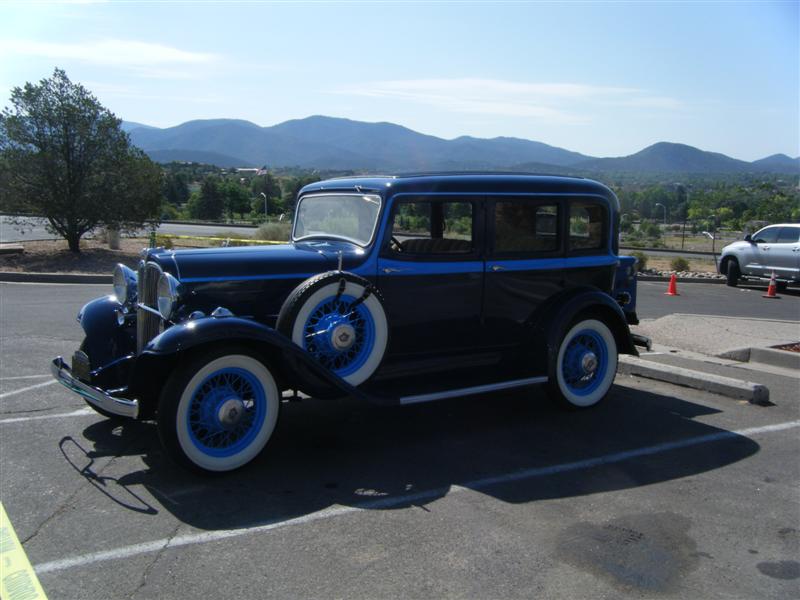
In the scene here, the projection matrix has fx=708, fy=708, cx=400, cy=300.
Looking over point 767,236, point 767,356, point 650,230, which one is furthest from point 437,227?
point 650,230

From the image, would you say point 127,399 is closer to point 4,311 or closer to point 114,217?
point 4,311

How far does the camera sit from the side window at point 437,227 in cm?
562

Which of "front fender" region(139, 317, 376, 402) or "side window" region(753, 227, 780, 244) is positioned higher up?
"side window" region(753, 227, 780, 244)

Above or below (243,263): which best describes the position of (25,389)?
below

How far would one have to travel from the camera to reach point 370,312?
16.7ft

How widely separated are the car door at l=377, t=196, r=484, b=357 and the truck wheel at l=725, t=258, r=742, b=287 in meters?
15.2

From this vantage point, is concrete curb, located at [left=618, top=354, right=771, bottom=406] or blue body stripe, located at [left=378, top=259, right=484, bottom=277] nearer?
blue body stripe, located at [left=378, top=259, right=484, bottom=277]

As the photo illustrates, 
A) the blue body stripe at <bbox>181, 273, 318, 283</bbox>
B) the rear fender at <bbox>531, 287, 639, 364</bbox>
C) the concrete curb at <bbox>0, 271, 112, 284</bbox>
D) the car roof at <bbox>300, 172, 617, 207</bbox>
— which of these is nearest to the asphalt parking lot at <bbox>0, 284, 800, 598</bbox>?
the rear fender at <bbox>531, 287, 639, 364</bbox>

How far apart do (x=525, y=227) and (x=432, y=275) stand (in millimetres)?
1064

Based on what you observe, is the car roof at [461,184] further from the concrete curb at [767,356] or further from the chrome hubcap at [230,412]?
the concrete curb at [767,356]

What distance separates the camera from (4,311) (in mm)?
10445

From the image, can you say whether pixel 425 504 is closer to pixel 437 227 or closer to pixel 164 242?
pixel 437 227

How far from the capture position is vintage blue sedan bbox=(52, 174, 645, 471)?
14.9 ft

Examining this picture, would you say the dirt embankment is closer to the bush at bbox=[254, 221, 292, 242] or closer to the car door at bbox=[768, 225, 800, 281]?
the bush at bbox=[254, 221, 292, 242]
